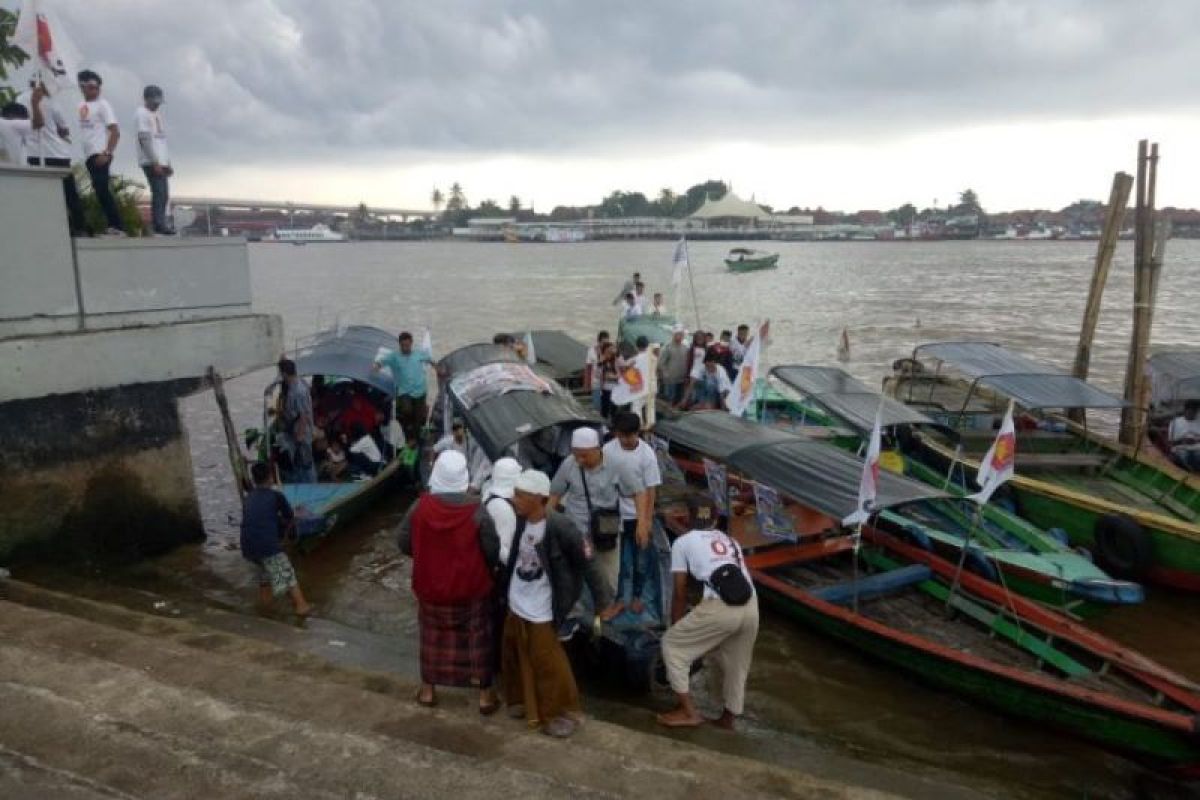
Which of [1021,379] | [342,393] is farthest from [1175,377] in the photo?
[342,393]

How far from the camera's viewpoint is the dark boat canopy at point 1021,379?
33.6 ft

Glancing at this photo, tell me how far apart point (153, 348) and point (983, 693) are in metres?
7.92

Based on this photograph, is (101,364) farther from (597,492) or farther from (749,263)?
(749,263)

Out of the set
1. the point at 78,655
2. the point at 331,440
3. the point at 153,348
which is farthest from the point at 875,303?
the point at 78,655

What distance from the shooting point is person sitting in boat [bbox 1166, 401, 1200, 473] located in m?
10.6

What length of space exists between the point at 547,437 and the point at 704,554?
130 inches

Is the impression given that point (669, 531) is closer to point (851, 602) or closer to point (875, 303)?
point (851, 602)

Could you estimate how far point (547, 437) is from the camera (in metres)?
8.03

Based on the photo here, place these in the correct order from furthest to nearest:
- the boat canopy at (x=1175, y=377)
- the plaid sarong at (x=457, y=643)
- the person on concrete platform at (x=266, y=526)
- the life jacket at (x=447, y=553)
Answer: the boat canopy at (x=1175, y=377) < the person on concrete platform at (x=266, y=526) < the plaid sarong at (x=457, y=643) < the life jacket at (x=447, y=553)

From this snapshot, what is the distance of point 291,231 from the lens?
16988cm

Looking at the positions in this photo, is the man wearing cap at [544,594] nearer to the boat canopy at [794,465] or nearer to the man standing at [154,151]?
the boat canopy at [794,465]

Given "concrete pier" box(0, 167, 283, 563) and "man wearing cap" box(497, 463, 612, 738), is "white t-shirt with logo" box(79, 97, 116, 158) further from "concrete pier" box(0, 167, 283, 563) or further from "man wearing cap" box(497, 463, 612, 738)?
"man wearing cap" box(497, 463, 612, 738)

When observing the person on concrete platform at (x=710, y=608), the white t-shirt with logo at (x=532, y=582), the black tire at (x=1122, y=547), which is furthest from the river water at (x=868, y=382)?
the white t-shirt with logo at (x=532, y=582)

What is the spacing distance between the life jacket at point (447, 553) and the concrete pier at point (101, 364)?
5133mm
